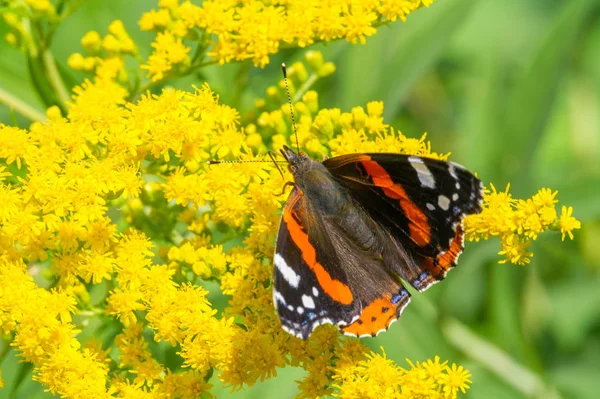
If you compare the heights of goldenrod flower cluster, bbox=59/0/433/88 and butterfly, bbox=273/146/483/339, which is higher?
goldenrod flower cluster, bbox=59/0/433/88

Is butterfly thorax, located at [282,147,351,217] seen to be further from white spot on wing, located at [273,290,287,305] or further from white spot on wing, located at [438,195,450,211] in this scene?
white spot on wing, located at [273,290,287,305]

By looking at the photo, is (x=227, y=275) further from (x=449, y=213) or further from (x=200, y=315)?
(x=449, y=213)

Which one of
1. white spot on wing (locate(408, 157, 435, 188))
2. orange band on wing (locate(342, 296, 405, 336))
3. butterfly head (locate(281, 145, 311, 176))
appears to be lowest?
orange band on wing (locate(342, 296, 405, 336))

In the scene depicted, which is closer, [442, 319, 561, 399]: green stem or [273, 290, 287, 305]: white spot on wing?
[273, 290, 287, 305]: white spot on wing

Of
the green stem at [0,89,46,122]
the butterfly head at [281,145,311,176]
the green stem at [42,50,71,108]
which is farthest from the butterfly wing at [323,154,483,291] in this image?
the green stem at [0,89,46,122]

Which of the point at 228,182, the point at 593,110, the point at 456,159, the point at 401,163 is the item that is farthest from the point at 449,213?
the point at 593,110

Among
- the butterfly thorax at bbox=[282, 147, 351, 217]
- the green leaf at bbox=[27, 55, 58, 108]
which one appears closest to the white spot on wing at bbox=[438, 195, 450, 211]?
the butterfly thorax at bbox=[282, 147, 351, 217]

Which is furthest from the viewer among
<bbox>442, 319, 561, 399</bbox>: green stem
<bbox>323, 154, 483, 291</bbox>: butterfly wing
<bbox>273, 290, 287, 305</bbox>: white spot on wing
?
<bbox>442, 319, 561, 399</bbox>: green stem

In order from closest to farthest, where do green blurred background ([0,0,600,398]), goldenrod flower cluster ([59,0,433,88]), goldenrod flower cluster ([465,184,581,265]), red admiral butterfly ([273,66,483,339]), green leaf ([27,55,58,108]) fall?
red admiral butterfly ([273,66,483,339]), goldenrod flower cluster ([465,184,581,265]), goldenrod flower cluster ([59,0,433,88]), green leaf ([27,55,58,108]), green blurred background ([0,0,600,398])
